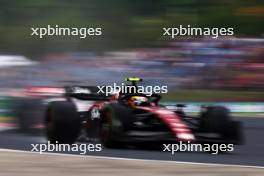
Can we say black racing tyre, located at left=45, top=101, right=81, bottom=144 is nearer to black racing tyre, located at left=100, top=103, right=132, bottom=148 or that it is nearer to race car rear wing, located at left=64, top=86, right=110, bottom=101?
black racing tyre, located at left=100, top=103, right=132, bottom=148

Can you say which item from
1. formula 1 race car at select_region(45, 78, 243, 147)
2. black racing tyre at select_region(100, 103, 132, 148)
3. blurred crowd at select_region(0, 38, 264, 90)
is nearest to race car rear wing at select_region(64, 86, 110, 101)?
formula 1 race car at select_region(45, 78, 243, 147)

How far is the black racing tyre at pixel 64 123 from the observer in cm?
828

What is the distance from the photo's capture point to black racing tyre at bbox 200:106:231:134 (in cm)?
841

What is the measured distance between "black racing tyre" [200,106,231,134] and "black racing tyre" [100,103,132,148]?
97 cm

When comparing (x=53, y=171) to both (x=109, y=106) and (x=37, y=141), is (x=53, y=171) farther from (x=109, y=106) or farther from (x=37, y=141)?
(x=37, y=141)

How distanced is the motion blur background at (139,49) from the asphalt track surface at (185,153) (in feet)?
10.3

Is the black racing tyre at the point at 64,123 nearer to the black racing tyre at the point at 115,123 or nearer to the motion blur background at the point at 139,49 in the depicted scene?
the black racing tyre at the point at 115,123

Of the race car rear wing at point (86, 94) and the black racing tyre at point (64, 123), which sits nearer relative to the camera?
the black racing tyre at point (64, 123)

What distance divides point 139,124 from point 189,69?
7.40 m

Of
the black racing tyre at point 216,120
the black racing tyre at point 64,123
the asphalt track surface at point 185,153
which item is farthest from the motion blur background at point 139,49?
the black racing tyre at point 216,120

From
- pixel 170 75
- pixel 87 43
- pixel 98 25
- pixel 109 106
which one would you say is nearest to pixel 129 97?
pixel 109 106

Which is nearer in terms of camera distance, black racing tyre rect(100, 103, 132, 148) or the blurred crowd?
black racing tyre rect(100, 103, 132, 148)

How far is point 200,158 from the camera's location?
7.76 metres

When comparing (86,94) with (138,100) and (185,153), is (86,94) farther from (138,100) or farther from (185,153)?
(185,153)
